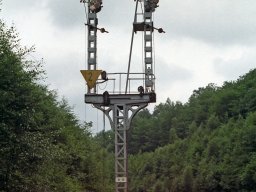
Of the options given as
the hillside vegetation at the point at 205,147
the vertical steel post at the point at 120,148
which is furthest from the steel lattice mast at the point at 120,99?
the hillside vegetation at the point at 205,147

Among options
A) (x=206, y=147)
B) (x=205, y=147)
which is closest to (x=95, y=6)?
(x=206, y=147)

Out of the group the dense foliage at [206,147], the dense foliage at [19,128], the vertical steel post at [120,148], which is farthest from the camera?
the dense foliage at [206,147]

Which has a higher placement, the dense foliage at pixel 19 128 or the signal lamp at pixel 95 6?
the signal lamp at pixel 95 6

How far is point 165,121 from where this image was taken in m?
150

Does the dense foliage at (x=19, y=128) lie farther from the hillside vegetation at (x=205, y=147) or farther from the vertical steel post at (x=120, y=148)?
the hillside vegetation at (x=205, y=147)

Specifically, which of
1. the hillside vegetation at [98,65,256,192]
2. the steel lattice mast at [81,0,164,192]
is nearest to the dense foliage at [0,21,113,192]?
the steel lattice mast at [81,0,164,192]

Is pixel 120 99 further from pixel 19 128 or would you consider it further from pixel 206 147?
pixel 206 147

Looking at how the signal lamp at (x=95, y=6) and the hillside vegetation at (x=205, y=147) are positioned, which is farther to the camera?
the hillside vegetation at (x=205, y=147)

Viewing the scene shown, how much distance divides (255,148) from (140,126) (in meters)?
84.3

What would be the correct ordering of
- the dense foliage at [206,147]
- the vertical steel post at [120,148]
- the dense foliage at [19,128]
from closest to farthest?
the dense foliage at [19,128] → the vertical steel post at [120,148] → the dense foliage at [206,147]

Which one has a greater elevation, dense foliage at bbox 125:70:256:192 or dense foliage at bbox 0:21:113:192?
dense foliage at bbox 125:70:256:192

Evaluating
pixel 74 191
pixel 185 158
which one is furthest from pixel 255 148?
pixel 74 191

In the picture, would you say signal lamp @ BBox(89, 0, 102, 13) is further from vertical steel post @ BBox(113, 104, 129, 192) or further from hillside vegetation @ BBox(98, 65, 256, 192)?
hillside vegetation @ BBox(98, 65, 256, 192)

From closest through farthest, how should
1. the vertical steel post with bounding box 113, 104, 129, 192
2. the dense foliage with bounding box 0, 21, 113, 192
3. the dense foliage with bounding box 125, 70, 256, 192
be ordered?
the dense foliage with bounding box 0, 21, 113, 192 < the vertical steel post with bounding box 113, 104, 129, 192 < the dense foliage with bounding box 125, 70, 256, 192
